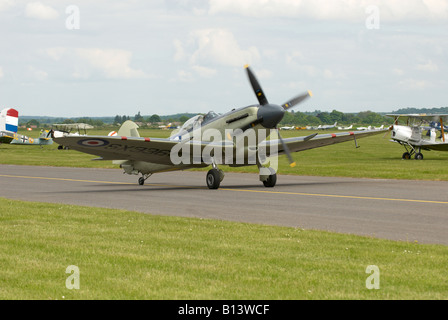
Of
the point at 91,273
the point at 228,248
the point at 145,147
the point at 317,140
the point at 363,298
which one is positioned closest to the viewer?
the point at 363,298

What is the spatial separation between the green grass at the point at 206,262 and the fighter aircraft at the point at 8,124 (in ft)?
156

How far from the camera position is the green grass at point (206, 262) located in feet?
23.8

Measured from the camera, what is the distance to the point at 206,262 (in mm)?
8906

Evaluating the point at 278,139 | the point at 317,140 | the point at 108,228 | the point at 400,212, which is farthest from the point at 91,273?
the point at 317,140

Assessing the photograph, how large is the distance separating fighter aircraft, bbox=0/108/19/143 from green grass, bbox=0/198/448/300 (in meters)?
47.4

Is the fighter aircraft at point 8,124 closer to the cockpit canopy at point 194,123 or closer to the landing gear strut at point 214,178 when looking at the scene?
the cockpit canopy at point 194,123

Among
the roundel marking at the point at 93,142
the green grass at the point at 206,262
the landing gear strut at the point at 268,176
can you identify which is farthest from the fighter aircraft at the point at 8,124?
the green grass at the point at 206,262

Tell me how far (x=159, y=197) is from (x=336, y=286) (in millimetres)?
13088

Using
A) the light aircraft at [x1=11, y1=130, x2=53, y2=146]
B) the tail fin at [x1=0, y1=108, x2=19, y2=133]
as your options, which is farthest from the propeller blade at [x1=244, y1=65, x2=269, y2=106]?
the light aircraft at [x1=11, y1=130, x2=53, y2=146]

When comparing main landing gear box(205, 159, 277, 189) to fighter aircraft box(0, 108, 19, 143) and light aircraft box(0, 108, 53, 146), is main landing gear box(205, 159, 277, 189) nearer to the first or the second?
fighter aircraft box(0, 108, 19, 143)

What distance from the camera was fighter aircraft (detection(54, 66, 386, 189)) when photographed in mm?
21203

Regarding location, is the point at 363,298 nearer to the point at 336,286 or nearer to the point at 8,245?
the point at 336,286

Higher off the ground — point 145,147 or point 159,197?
point 145,147

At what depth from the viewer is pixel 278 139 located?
2314 centimetres
